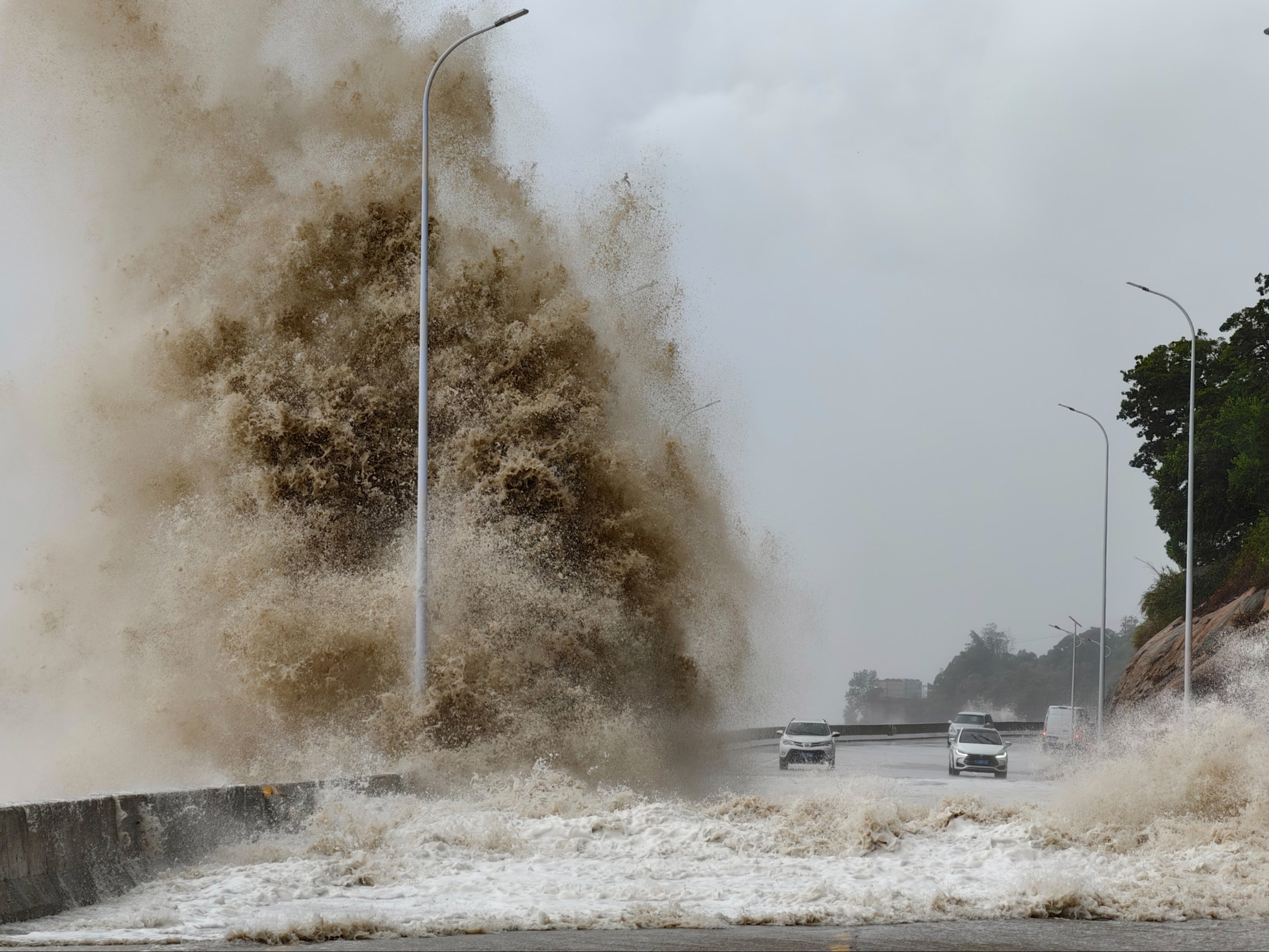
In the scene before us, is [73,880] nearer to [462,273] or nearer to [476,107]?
[462,273]

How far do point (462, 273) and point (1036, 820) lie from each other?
13.7m

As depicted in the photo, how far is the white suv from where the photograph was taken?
35.0 metres

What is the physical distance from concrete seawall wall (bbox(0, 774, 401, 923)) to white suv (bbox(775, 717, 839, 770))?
75.2 ft

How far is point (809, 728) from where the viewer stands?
3631 centimetres

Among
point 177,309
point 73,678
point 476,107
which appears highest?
point 476,107

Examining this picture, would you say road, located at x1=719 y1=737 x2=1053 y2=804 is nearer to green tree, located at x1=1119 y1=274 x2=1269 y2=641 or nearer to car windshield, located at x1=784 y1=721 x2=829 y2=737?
car windshield, located at x1=784 y1=721 x2=829 y2=737

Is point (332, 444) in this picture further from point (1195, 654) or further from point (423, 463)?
point (1195, 654)

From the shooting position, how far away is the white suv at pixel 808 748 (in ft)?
115

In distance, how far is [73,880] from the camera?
32.6ft

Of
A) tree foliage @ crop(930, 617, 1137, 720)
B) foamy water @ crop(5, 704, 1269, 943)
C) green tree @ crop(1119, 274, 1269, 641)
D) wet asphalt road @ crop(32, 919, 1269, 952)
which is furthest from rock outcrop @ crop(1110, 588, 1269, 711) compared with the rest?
tree foliage @ crop(930, 617, 1137, 720)

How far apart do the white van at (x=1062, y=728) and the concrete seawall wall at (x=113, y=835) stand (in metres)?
33.2

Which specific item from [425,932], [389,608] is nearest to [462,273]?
[389,608]

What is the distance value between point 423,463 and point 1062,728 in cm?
3158

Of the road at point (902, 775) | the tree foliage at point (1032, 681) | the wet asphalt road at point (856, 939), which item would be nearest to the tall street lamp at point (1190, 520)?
the road at point (902, 775)
